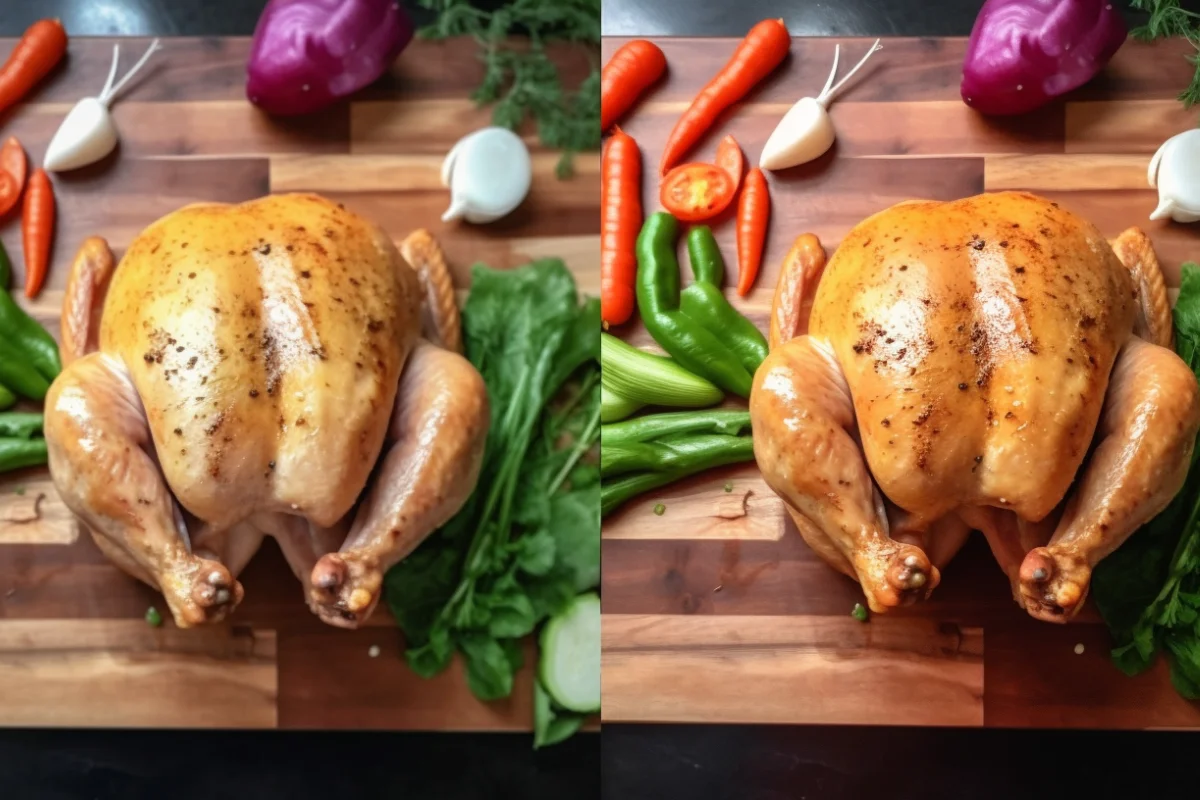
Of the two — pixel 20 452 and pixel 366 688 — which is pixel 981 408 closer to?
pixel 366 688

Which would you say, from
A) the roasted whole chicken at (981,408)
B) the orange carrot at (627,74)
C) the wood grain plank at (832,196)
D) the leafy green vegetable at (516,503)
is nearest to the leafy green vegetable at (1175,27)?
the wood grain plank at (832,196)

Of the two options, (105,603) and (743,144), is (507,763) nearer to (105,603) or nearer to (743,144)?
(105,603)

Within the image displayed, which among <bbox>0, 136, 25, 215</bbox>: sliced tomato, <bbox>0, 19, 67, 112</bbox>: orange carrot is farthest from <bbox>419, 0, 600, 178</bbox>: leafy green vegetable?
<bbox>0, 136, 25, 215</bbox>: sliced tomato

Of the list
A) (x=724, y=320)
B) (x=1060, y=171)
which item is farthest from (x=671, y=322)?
(x=1060, y=171)

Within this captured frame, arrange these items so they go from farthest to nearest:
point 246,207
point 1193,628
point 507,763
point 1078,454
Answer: point 507,763 → point 1193,628 → point 246,207 → point 1078,454

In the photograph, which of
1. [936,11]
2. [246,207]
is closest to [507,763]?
[246,207]

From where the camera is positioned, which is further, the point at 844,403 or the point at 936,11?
the point at 936,11

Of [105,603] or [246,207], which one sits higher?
[246,207]
